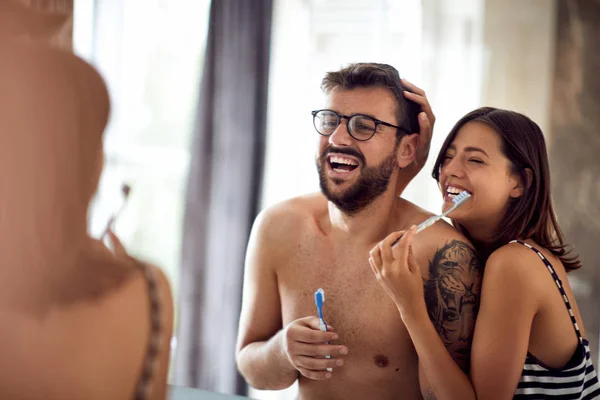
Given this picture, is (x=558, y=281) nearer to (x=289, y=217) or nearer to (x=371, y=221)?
(x=371, y=221)

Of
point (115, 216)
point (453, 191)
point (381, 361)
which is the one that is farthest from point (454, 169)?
point (115, 216)

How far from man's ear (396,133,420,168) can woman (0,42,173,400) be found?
69cm

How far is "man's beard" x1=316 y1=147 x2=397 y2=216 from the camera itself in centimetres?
116

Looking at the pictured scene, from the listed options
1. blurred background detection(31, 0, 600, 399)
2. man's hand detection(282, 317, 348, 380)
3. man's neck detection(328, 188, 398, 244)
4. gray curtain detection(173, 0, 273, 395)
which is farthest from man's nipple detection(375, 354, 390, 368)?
gray curtain detection(173, 0, 273, 395)

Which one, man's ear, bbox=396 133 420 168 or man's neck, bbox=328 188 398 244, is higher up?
man's ear, bbox=396 133 420 168

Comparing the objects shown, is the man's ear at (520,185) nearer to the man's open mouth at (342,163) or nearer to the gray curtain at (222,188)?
the man's open mouth at (342,163)

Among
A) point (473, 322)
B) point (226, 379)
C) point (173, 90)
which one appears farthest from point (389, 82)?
point (226, 379)

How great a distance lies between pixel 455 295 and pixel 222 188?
1209mm

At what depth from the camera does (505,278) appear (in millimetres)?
1033

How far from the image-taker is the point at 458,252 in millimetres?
1122

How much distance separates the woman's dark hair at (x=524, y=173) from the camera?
1.10 metres

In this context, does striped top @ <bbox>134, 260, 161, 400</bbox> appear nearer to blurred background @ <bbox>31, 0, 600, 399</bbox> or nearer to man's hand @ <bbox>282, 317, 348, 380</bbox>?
man's hand @ <bbox>282, 317, 348, 380</bbox>

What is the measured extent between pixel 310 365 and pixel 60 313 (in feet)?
1.91

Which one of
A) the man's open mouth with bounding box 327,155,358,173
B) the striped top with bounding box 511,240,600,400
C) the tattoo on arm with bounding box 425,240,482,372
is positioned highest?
the man's open mouth with bounding box 327,155,358,173
